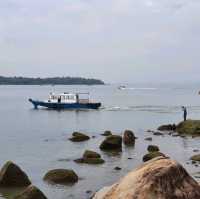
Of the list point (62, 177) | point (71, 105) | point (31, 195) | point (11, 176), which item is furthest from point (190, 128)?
point (71, 105)

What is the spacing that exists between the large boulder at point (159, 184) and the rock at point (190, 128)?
4349 cm

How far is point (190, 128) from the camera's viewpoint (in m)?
54.9

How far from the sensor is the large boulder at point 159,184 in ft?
33.0

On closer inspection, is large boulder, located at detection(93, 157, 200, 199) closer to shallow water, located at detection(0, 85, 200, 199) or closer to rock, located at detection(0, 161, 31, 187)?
shallow water, located at detection(0, 85, 200, 199)

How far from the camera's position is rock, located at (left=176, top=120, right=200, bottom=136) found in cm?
5366

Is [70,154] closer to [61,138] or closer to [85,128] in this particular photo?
[61,138]

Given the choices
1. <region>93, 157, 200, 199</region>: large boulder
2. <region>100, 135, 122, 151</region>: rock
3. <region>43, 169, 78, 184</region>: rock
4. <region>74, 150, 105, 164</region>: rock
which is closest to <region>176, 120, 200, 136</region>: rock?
<region>100, 135, 122, 151</region>: rock

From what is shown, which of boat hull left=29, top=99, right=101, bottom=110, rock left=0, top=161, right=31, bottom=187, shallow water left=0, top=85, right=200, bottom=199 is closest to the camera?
rock left=0, top=161, right=31, bottom=187

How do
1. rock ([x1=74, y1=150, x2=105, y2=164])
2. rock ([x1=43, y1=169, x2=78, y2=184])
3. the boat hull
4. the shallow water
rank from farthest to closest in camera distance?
the boat hull → rock ([x1=74, y1=150, x2=105, y2=164]) → the shallow water → rock ([x1=43, y1=169, x2=78, y2=184])

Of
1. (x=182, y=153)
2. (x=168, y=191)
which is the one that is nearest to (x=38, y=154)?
(x=182, y=153)

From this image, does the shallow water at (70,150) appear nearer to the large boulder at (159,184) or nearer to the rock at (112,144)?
the rock at (112,144)

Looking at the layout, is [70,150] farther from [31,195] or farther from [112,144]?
Result: [31,195]

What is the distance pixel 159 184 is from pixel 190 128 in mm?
45655

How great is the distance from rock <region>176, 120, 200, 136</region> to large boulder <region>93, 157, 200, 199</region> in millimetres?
43491
